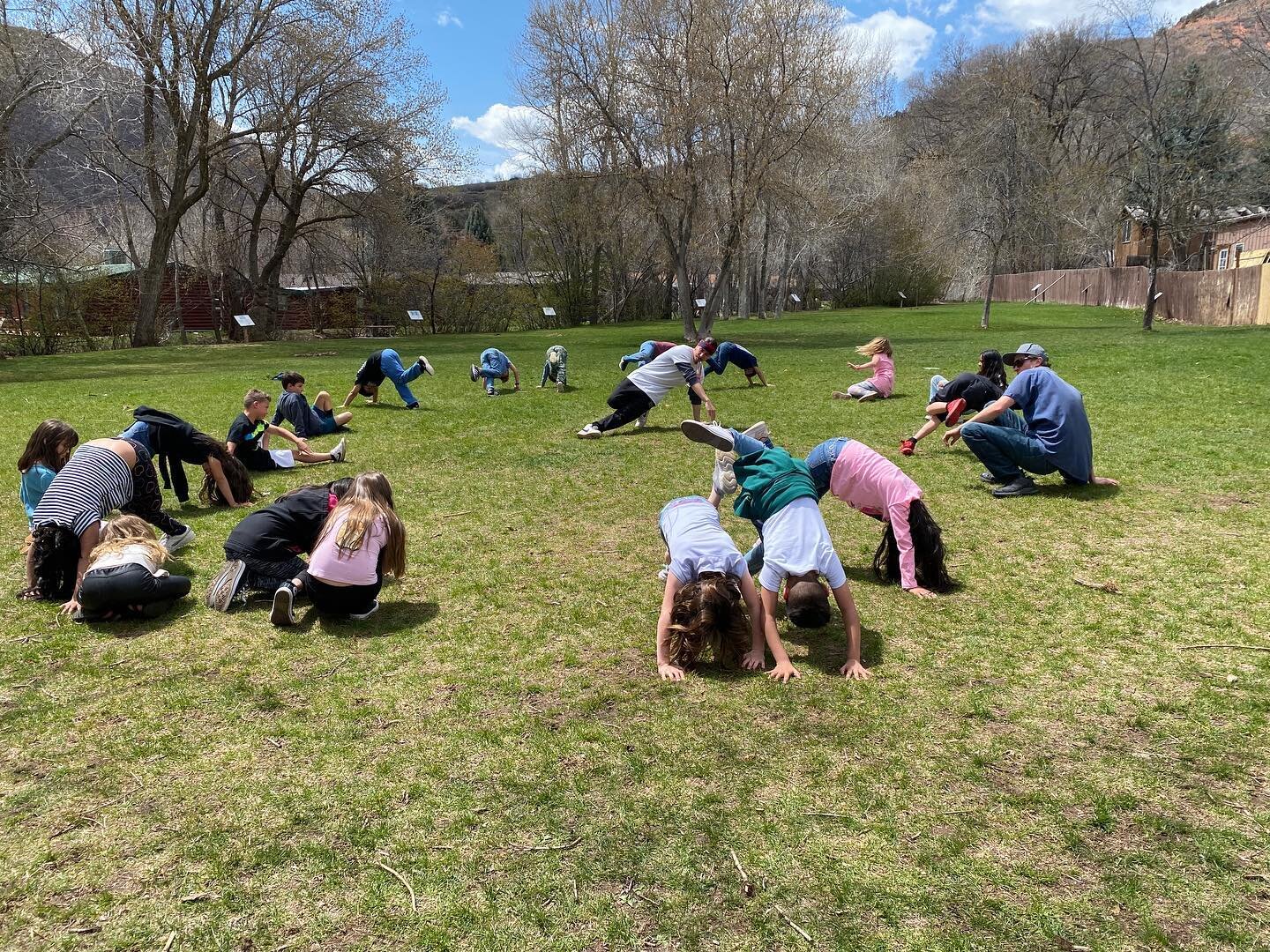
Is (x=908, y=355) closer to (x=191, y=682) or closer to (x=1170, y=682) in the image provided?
(x=1170, y=682)

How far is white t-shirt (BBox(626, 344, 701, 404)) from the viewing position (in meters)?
11.0

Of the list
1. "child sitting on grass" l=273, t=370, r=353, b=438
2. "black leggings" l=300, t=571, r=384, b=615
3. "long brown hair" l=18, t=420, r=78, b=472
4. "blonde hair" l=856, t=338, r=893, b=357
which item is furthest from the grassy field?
"blonde hair" l=856, t=338, r=893, b=357

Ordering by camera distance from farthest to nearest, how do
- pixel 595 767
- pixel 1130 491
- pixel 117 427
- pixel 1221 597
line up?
pixel 117 427
pixel 1130 491
pixel 1221 597
pixel 595 767

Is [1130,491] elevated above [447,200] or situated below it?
below

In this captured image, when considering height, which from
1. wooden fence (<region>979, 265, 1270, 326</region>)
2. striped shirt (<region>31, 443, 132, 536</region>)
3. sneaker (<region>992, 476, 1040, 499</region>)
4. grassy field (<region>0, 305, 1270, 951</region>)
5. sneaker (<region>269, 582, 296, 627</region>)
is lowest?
grassy field (<region>0, 305, 1270, 951</region>)

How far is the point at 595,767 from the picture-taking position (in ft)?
11.5

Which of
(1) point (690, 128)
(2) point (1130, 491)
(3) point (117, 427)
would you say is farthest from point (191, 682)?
(1) point (690, 128)

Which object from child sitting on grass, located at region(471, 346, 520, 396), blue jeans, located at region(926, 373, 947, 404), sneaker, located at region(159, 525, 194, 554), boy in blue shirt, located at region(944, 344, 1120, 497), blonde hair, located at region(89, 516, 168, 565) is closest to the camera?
blonde hair, located at region(89, 516, 168, 565)

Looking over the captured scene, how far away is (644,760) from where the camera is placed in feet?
11.7

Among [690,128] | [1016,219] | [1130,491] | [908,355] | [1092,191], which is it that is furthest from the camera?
[1092,191]

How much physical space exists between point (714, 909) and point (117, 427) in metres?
11.8

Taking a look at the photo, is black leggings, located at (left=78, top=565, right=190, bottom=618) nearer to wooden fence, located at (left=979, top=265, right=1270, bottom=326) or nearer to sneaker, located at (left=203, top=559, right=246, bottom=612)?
sneaker, located at (left=203, top=559, right=246, bottom=612)

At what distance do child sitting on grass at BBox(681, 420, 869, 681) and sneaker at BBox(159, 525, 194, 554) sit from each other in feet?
14.1

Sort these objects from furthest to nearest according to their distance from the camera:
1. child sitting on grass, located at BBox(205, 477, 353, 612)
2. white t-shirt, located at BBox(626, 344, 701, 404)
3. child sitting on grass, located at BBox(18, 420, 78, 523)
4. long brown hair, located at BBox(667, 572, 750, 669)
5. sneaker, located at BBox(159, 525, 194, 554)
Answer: white t-shirt, located at BBox(626, 344, 701, 404) → sneaker, located at BBox(159, 525, 194, 554) → child sitting on grass, located at BBox(18, 420, 78, 523) → child sitting on grass, located at BBox(205, 477, 353, 612) → long brown hair, located at BBox(667, 572, 750, 669)
